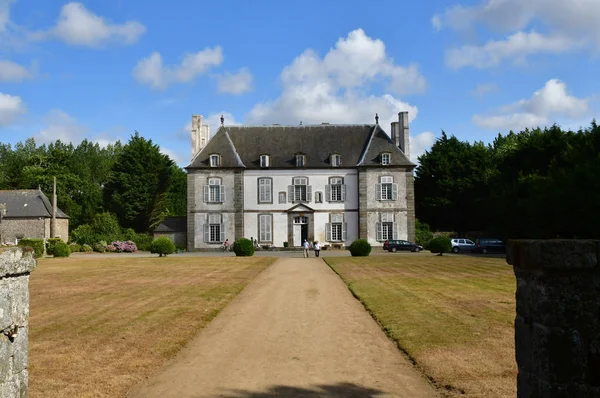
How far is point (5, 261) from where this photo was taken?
11.7ft

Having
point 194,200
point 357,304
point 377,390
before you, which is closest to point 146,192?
point 194,200

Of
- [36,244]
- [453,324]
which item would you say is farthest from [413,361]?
[36,244]

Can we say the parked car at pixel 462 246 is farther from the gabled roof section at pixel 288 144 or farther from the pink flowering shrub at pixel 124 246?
the pink flowering shrub at pixel 124 246

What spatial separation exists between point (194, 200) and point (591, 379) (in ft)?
135

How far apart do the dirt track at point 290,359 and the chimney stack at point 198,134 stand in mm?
33601

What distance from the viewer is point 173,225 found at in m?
46.3

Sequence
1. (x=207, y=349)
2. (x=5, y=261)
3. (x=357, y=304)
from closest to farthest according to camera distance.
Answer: (x=5, y=261) → (x=207, y=349) → (x=357, y=304)

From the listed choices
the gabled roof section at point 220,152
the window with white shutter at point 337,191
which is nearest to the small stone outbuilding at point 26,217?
the gabled roof section at point 220,152

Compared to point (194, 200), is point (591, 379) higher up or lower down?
lower down

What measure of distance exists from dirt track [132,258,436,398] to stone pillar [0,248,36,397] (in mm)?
1861

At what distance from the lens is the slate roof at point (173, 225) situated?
4575 centimetres

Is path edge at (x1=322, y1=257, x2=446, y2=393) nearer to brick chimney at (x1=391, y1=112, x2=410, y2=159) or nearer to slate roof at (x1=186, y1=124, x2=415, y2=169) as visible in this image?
slate roof at (x1=186, y1=124, x2=415, y2=169)

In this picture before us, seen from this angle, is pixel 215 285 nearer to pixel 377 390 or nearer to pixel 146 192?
pixel 377 390

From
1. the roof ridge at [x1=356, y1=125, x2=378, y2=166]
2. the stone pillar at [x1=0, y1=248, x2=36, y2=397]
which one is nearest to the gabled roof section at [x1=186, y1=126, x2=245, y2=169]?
the roof ridge at [x1=356, y1=125, x2=378, y2=166]
